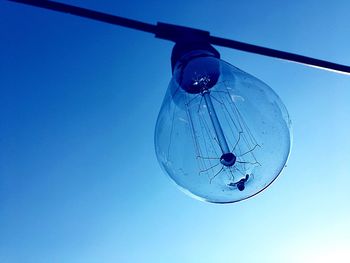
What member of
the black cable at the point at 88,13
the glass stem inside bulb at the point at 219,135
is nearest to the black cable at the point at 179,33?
the black cable at the point at 88,13

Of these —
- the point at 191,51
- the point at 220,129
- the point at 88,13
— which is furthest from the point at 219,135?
the point at 88,13

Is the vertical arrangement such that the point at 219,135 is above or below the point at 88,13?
below

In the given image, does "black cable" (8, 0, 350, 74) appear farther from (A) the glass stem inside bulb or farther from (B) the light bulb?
(A) the glass stem inside bulb

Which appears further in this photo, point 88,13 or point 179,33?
point 179,33

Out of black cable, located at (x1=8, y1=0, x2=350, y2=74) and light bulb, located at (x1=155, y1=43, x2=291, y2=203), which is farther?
light bulb, located at (x1=155, y1=43, x2=291, y2=203)

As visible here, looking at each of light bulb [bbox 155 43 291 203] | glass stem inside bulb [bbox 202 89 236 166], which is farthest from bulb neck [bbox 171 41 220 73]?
glass stem inside bulb [bbox 202 89 236 166]

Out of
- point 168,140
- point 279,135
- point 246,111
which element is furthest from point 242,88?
point 168,140

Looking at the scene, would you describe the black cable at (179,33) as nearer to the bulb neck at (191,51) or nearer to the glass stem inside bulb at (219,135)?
the bulb neck at (191,51)

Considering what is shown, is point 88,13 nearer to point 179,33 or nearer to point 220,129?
point 179,33
